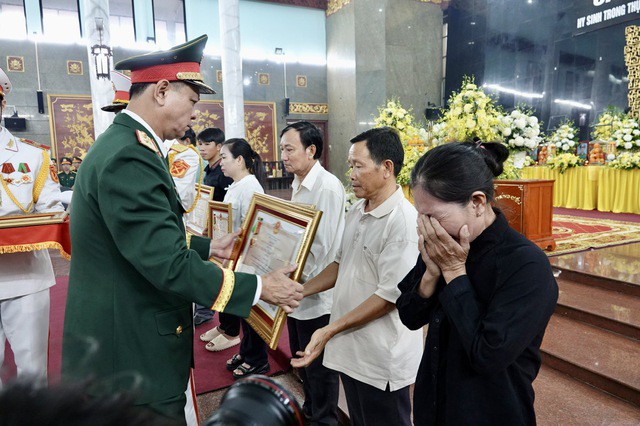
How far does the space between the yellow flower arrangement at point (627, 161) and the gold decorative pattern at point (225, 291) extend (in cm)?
797

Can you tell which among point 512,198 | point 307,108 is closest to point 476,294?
point 512,198

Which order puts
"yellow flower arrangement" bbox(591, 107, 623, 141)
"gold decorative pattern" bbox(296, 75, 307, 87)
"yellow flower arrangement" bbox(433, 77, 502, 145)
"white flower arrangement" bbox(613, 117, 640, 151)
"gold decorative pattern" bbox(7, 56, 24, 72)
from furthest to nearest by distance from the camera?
"gold decorative pattern" bbox(296, 75, 307, 87), "gold decorative pattern" bbox(7, 56, 24, 72), "yellow flower arrangement" bbox(591, 107, 623, 141), "white flower arrangement" bbox(613, 117, 640, 151), "yellow flower arrangement" bbox(433, 77, 502, 145)

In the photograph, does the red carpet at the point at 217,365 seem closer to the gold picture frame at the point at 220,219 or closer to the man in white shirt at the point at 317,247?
the man in white shirt at the point at 317,247

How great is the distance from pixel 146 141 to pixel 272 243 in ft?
2.23

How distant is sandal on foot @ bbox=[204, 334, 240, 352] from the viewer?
3.51 m

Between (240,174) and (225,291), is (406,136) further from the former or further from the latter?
(225,291)

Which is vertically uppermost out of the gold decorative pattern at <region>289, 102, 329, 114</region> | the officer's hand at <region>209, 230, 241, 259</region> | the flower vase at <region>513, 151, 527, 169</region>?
the gold decorative pattern at <region>289, 102, 329, 114</region>

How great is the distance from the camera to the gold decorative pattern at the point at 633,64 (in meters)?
8.45

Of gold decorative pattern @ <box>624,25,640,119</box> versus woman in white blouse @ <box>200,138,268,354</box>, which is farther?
gold decorative pattern @ <box>624,25,640,119</box>

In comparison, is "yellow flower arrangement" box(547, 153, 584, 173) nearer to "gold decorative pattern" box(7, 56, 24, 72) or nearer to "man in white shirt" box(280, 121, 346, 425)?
"man in white shirt" box(280, 121, 346, 425)

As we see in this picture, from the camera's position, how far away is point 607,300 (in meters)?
3.58

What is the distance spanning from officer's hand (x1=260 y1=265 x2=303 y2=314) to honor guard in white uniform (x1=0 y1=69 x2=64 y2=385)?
1378mm

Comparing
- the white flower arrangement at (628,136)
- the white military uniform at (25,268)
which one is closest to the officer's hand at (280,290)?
the white military uniform at (25,268)

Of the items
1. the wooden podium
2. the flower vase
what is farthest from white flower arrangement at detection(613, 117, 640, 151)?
the flower vase
